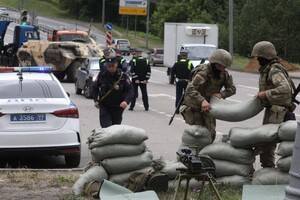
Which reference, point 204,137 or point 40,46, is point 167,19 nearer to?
point 40,46

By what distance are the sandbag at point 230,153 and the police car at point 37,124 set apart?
3.05 meters

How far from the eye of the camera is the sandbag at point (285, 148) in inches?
344

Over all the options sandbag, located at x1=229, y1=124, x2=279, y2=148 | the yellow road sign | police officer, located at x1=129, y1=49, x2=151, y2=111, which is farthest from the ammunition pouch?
the yellow road sign

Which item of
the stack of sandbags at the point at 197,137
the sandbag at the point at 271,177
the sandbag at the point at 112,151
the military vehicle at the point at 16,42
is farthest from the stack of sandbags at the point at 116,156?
the military vehicle at the point at 16,42

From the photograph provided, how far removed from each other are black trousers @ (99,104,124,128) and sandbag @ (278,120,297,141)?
4.08 m

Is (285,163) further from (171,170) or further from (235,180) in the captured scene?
(171,170)

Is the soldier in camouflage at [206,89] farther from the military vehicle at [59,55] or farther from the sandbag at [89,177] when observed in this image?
the military vehicle at [59,55]

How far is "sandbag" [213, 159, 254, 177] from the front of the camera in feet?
30.3

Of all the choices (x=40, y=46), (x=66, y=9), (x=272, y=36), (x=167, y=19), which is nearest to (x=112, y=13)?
(x=66, y=9)

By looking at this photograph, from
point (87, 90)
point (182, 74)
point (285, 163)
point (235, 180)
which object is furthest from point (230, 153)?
point (87, 90)

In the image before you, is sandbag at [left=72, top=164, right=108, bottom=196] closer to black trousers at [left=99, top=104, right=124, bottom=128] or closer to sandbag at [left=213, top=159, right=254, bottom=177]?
sandbag at [left=213, top=159, right=254, bottom=177]

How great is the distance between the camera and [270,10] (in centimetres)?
6044

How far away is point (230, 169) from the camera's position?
927cm

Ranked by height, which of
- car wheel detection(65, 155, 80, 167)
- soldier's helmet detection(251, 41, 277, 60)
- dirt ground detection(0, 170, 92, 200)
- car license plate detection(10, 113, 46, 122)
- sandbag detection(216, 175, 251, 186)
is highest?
soldier's helmet detection(251, 41, 277, 60)
